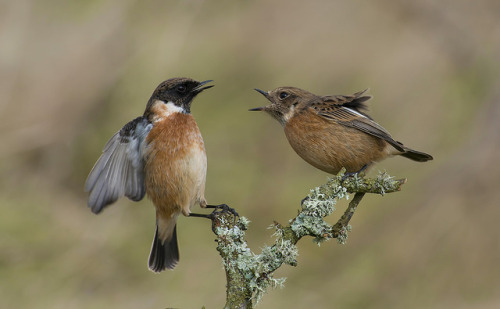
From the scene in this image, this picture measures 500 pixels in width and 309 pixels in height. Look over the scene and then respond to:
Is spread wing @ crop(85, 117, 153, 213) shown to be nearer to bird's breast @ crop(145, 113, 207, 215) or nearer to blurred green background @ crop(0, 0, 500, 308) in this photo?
bird's breast @ crop(145, 113, 207, 215)

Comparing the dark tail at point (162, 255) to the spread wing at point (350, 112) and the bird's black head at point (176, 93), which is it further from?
the spread wing at point (350, 112)

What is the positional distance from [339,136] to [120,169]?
6.02 feet

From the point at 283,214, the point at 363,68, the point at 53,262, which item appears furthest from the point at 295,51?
the point at 53,262

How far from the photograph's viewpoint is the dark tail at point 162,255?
16.2ft

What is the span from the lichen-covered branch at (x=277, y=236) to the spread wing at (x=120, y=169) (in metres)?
1.53

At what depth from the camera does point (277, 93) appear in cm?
548

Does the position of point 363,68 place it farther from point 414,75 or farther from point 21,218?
point 21,218

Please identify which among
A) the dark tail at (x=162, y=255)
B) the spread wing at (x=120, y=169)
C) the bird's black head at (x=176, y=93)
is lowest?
the dark tail at (x=162, y=255)

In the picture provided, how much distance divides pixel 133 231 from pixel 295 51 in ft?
10.6

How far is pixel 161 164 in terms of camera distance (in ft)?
15.3

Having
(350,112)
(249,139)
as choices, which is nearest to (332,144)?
(350,112)

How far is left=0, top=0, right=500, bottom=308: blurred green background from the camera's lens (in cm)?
685

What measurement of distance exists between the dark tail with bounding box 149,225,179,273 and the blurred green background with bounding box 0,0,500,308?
1.68 meters

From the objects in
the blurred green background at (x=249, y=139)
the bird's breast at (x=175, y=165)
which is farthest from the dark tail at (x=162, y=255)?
the blurred green background at (x=249, y=139)
